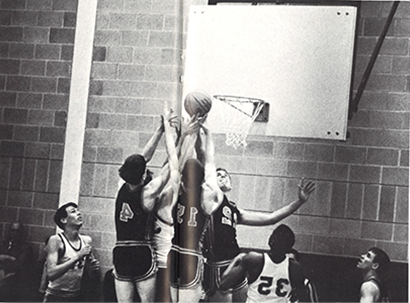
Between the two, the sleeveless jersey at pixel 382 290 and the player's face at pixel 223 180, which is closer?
the sleeveless jersey at pixel 382 290

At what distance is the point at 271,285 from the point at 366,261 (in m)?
0.40

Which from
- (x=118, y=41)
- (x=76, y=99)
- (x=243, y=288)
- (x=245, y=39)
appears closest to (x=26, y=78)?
(x=76, y=99)

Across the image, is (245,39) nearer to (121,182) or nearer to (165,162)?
(165,162)

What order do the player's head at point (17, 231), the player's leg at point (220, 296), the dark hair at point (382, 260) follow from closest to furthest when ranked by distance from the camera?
the dark hair at point (382, 260), the player's leg at point (220, 296), the player's head at point (17, 231)

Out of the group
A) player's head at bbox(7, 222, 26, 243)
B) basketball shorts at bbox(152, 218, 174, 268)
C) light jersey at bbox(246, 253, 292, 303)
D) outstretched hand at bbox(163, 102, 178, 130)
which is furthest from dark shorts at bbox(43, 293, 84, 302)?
outstretched hand at bbox(163, 102, 178, 130)

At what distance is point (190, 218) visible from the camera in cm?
272

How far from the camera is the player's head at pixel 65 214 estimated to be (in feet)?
9.05

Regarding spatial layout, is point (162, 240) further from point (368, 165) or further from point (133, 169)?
point (368, 165)

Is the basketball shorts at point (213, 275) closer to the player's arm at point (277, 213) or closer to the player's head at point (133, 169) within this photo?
the player's arm at point (277, 213)

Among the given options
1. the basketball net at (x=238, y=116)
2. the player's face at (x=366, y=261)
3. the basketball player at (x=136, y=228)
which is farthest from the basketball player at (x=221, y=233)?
the player's face at (x=366, y=261)

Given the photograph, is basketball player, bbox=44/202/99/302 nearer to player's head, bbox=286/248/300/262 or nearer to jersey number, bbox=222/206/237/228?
jersey number, bbox=222/206/237/228

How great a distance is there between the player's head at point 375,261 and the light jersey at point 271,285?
0.30 metres

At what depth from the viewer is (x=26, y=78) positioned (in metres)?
2.80

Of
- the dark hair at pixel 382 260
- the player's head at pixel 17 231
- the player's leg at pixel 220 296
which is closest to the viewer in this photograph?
the dark hair at pixel 382 260
